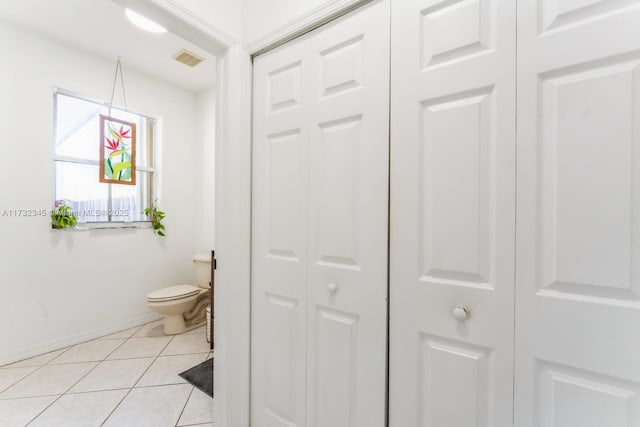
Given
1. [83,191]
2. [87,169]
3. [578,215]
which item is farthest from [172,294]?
[578,215]

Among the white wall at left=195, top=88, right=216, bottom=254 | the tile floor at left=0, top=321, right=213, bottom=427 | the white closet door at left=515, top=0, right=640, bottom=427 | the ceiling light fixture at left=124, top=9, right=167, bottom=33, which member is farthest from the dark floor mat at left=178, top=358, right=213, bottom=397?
the ceiling light fixture at left=124, top=9, right=167, bottom=33

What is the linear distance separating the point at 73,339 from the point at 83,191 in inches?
51.5

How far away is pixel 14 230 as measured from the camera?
6.95ft

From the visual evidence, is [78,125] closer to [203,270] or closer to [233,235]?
[203,270]

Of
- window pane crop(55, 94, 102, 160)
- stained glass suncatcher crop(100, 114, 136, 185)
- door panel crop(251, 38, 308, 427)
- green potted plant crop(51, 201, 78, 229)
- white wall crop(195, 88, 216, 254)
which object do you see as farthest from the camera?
white wall crop(195, 88, 216, 254)

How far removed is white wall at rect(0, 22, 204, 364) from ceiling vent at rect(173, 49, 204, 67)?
1.94 feet

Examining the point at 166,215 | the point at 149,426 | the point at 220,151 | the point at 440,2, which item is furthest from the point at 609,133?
the point at 166,215

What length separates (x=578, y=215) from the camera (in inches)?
27.7

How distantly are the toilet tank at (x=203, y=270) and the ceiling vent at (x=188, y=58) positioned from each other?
75.2 inches

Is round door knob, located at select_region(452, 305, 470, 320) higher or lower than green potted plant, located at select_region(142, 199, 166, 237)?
lower

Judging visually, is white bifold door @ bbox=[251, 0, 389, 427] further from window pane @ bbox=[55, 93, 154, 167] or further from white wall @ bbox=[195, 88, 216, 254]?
window pane @ bbox=[55, 93, 154, 167]

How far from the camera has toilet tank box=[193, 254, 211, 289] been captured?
287cm

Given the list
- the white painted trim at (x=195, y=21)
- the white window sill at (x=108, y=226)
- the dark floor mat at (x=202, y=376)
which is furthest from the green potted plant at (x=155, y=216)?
the white painted trim at (x=195, y=21)

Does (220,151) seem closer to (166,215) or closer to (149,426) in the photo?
(149,426)
